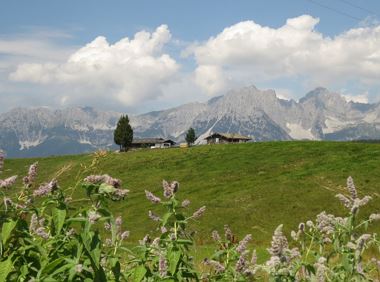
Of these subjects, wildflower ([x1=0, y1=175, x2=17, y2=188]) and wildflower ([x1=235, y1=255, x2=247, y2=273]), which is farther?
wildflower ([x1=235, y1=255, x2=247, y2=273])

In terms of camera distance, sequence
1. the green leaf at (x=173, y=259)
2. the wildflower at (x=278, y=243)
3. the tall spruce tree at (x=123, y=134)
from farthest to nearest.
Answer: the tall spruce tree at (x=123, y=134), the green leaf at (x=173, y=259), the wildflower at (x=278, y=243)

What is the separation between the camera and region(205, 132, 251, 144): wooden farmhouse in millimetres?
178550

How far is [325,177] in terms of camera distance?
202 feet

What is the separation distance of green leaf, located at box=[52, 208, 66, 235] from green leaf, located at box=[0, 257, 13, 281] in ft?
1.66

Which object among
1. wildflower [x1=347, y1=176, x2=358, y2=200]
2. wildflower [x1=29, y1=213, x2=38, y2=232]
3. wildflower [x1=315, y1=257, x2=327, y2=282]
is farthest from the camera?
wildflower [x1=29, y1=213, x2=38, y2=232]

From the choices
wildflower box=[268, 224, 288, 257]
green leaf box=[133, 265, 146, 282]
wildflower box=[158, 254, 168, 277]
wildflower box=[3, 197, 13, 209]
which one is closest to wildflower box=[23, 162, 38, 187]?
wildflower box=[3, 197, 13, 209]

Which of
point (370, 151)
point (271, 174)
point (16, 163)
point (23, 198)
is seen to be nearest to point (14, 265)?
point (23, 198)

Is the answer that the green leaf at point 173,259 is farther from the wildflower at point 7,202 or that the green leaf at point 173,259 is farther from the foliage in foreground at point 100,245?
the wildflower at point 7,202

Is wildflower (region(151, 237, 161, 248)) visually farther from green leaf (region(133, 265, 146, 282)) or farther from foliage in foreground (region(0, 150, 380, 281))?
green leaf (region(133, 265, 146, 282))

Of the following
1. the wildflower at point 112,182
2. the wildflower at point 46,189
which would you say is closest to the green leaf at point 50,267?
the wildflower at point 46,189

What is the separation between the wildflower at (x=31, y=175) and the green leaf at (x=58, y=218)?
0.38 m

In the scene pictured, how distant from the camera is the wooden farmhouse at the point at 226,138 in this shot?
178550mm

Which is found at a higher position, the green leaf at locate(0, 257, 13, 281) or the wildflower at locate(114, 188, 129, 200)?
the wildflower at locate(114, 188, 129, 200)

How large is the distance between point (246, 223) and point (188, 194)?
52.9 ft
